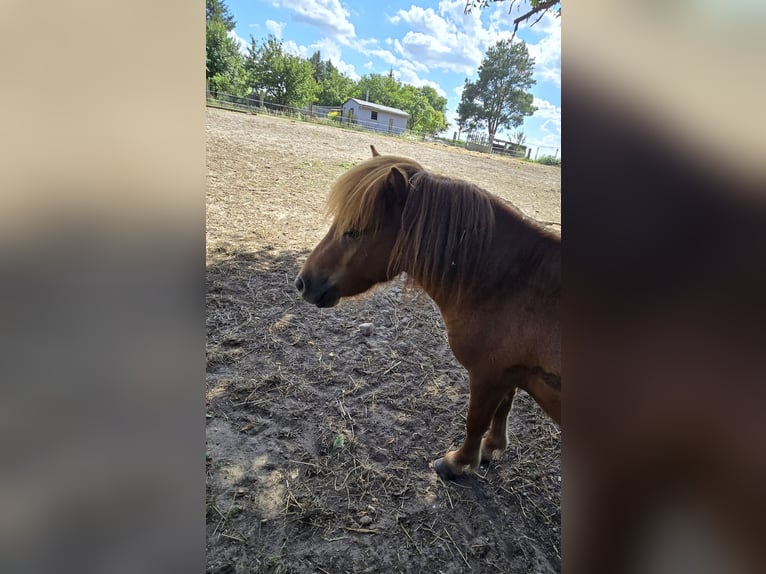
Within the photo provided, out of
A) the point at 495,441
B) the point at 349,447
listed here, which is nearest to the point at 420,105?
the point at 495,441

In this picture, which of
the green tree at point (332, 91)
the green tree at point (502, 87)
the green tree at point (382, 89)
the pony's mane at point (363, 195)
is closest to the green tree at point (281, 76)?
the green tree at point (332, 91)

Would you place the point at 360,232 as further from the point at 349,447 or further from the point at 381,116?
the point at 381,116

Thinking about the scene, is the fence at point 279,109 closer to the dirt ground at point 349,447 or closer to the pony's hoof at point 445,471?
the dirt ground at point 349,447

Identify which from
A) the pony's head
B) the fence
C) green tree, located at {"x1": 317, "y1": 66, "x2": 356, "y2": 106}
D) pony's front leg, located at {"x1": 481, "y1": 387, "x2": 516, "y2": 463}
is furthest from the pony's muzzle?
green tree, located at {"x1": 317, "y1": 66, "x2": 356, "y2": 106}

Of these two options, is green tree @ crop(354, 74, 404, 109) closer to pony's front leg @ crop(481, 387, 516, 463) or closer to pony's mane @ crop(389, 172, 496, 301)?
pony's mane @ crop(389, 172, 496, 301)

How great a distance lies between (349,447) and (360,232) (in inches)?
52.6

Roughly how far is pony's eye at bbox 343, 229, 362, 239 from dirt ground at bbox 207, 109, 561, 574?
1.55ft

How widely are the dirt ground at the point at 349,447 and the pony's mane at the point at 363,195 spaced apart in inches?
20.7

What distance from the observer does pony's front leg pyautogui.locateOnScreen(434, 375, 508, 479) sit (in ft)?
5.99

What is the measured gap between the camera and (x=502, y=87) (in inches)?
150
